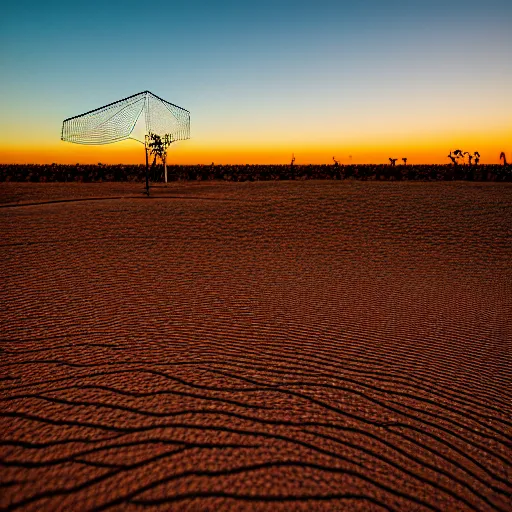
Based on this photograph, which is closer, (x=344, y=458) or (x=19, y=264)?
(x=344, y=458)

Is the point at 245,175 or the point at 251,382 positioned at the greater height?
the point at 245,175

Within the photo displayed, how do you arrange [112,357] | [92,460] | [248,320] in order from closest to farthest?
[92,460], [112,357], [248,320]

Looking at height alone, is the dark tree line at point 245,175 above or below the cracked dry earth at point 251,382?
above

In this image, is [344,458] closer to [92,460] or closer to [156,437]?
[156,437]

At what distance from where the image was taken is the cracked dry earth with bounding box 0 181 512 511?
2.87 metres

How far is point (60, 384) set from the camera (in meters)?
4.08

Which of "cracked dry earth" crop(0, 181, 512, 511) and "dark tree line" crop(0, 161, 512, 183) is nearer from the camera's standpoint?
"cracked dry earth" crop(0, 181, 512, 511)

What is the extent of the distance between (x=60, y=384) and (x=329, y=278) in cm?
636

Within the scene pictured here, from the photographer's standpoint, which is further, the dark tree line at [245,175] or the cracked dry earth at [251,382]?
the dark tree line at [245,175]

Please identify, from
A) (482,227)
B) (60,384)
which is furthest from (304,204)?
(60,384)

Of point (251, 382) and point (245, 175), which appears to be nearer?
point (251, 382)

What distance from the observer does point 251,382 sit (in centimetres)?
424

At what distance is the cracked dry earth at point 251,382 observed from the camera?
287 cm

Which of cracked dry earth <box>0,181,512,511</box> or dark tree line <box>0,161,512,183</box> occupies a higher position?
dark tree line <box>0,161,512,183</box>
